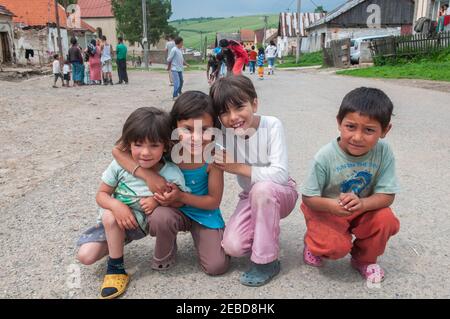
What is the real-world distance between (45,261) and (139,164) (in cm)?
83

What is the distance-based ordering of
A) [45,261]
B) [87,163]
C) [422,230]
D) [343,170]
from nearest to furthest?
[343,170]
[45,261]
[422,230]
[87,163]

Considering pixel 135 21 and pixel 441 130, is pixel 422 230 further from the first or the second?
pixel 135 21

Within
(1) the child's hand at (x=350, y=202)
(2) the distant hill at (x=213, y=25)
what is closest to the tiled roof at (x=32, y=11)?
(1) the child's hand at (x=350, y=202)


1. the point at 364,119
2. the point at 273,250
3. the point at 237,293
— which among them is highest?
the point at 364,119

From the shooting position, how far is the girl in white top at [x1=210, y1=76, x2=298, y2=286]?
2.26 metres

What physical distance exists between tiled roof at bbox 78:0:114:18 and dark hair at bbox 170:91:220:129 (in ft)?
208

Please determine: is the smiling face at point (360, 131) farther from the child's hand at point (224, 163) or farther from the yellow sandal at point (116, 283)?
the yellow sandal at point (116, 283)

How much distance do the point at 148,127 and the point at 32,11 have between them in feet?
118

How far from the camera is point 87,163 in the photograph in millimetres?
4574

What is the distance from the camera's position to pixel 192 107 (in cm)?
219

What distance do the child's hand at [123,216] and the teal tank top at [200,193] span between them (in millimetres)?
299

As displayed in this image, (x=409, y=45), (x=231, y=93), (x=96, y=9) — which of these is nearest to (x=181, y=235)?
(x=231, y=93)

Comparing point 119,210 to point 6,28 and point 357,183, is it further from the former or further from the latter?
point 6,28

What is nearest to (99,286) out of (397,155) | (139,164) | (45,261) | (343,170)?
(45,261)
